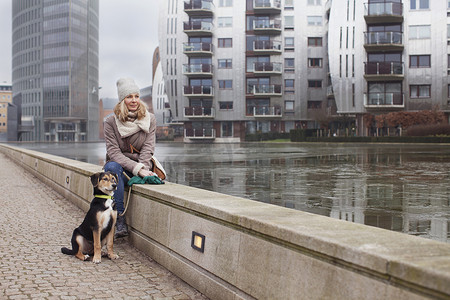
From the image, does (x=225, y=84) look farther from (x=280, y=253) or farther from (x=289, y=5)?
(x=280, y=253)

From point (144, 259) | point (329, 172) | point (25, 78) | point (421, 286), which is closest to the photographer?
point (421, 286)

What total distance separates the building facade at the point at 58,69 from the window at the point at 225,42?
7117cm

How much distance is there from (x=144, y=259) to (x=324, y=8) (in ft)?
197

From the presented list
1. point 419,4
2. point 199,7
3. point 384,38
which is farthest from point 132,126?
point 199,7

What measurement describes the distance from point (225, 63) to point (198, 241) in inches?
2316

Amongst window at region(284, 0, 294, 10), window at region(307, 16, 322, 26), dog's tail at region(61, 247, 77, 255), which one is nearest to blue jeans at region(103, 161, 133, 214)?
dog's tail at region(61, 247, 77, 255)

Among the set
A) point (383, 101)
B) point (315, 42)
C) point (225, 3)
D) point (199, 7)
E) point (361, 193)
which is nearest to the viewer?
point (361, 193)

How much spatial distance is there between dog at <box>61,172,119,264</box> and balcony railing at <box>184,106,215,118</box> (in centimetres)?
5635

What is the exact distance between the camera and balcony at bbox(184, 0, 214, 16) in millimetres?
60103

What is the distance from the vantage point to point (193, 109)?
6156 cm

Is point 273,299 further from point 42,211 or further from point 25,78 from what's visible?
point 25,78

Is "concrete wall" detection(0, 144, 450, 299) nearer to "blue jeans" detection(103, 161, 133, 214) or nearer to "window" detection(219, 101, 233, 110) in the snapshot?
"blue jeans" detection(103, 161, 133, 214)

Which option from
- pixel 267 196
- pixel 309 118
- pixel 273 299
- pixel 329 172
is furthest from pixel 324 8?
pixel 273 299

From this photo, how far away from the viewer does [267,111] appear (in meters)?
60.8
